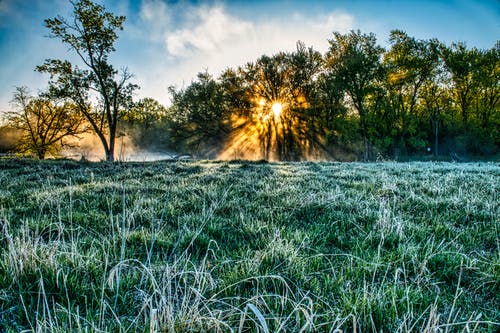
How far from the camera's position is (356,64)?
118 feet

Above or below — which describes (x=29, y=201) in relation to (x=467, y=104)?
below

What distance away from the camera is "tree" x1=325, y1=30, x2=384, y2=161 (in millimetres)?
36438

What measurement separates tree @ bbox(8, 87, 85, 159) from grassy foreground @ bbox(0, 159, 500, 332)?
37.6m

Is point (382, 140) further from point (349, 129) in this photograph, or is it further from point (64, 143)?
point (64, 143)

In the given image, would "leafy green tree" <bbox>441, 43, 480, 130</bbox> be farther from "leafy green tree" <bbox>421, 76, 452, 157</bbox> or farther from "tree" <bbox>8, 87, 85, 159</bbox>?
"tree" <bbox>8, 87, 85, 159</bbox>

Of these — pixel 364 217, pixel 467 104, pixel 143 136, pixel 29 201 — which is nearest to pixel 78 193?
pixel 29 201

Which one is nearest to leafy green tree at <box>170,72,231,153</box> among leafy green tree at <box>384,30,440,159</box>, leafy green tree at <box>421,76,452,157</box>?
leafy green tree at <box>384,30,440,159</box>

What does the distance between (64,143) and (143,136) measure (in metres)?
29.0

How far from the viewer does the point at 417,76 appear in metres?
39.1

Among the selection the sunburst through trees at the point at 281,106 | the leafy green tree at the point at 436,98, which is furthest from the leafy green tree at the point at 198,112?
the leafy green tree at the point at 436,98

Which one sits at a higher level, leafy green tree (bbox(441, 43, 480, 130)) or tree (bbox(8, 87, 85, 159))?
leafy green tree (bbox(441, 43, 480, 130))

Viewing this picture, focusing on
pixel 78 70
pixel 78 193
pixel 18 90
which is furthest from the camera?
pixel 18 90

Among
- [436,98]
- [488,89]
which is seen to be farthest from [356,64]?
[488,89]

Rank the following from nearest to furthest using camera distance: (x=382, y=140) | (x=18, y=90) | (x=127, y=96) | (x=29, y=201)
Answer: (x=29, y=201) → (x=127, y=96) → (x=18, y=90) → (x=382, y=140)
